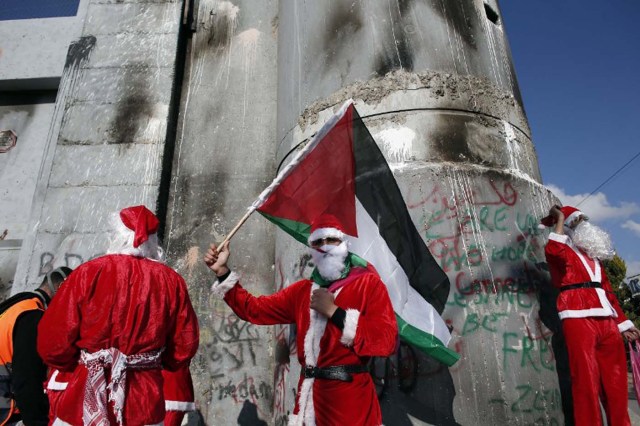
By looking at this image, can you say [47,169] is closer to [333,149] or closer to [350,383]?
[333,149]

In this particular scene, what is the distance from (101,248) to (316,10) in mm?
3986

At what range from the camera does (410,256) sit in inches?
136

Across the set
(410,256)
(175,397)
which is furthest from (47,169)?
(410,256)

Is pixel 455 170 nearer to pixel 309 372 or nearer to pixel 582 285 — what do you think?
pixel 582 285

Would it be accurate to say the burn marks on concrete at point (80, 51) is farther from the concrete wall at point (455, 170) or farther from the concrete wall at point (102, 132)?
the concrete wall at point (455, 170)

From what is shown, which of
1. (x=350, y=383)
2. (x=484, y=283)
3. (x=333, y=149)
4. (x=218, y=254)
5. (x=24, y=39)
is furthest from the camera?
(x=24, y=39)

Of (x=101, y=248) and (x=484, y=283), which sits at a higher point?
(x=101, y=248)

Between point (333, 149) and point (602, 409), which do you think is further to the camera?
point (602, 409)

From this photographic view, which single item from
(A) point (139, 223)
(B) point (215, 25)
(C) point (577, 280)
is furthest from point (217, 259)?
(B) point (215, 25)

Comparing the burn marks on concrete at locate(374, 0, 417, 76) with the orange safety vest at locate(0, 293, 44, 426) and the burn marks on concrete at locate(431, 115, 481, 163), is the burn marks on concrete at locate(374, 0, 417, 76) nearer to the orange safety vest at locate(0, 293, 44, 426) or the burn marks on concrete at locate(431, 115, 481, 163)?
the burn marks on concrete at locate(431, 115, 481, 163)

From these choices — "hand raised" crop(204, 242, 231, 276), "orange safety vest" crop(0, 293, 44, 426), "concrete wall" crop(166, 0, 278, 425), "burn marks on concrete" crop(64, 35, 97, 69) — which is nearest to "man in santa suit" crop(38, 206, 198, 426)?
"hand raised" crop(204, 242, 231, 276)

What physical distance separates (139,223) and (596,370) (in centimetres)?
374

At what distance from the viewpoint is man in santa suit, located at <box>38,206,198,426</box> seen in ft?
7.93

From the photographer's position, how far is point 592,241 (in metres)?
4.15
